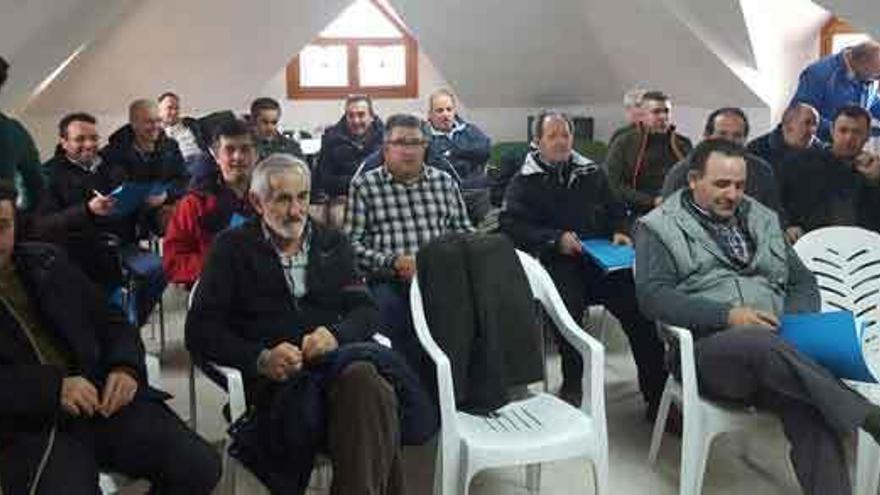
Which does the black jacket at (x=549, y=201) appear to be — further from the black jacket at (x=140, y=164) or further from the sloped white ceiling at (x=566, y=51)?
the sloped white ceiling at (x=566, y=51)

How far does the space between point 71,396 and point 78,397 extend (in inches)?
0.6

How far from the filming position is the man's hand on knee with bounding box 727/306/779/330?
2477 millimetres

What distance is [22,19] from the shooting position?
4230 mm

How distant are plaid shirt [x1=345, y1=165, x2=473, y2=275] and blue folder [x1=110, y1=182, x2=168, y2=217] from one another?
3.25 ft

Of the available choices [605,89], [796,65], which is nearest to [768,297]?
[796,65]

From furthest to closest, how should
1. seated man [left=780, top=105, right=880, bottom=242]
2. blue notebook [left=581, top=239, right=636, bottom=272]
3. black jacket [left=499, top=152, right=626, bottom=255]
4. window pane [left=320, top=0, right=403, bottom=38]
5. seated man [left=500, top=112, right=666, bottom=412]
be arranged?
1. window pane [left=320, top=0, right=403, bottom=38]
2. seated man [left=780, top=105, right=880, bottom=242]
3. black jacket [left=499, top=152, right=626, bottom=255]
4. seated man [left=500, top=112, right=666, bottom=412]
5. blue notebook [left=581, top=239, right=636, bottom=272]

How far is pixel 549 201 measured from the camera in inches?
143

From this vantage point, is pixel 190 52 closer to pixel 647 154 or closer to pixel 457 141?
pixel 457 141

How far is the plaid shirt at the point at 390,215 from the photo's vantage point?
3.16m

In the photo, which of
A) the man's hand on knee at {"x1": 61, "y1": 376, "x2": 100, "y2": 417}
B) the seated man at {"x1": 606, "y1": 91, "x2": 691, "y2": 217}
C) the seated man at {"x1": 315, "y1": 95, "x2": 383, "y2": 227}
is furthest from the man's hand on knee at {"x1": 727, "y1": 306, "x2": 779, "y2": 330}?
the seated man at {"x1": 315, "y1": 95, "x2": 383, "y2": 227}

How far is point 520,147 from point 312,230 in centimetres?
519

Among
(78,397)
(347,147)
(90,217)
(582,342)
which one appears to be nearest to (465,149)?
(347,147)

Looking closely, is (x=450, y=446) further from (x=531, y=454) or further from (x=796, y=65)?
(x=796, y=65)

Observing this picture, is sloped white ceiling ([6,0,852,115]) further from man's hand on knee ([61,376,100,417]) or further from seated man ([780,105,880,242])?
man's hand on knee ([61,376,100,417])
